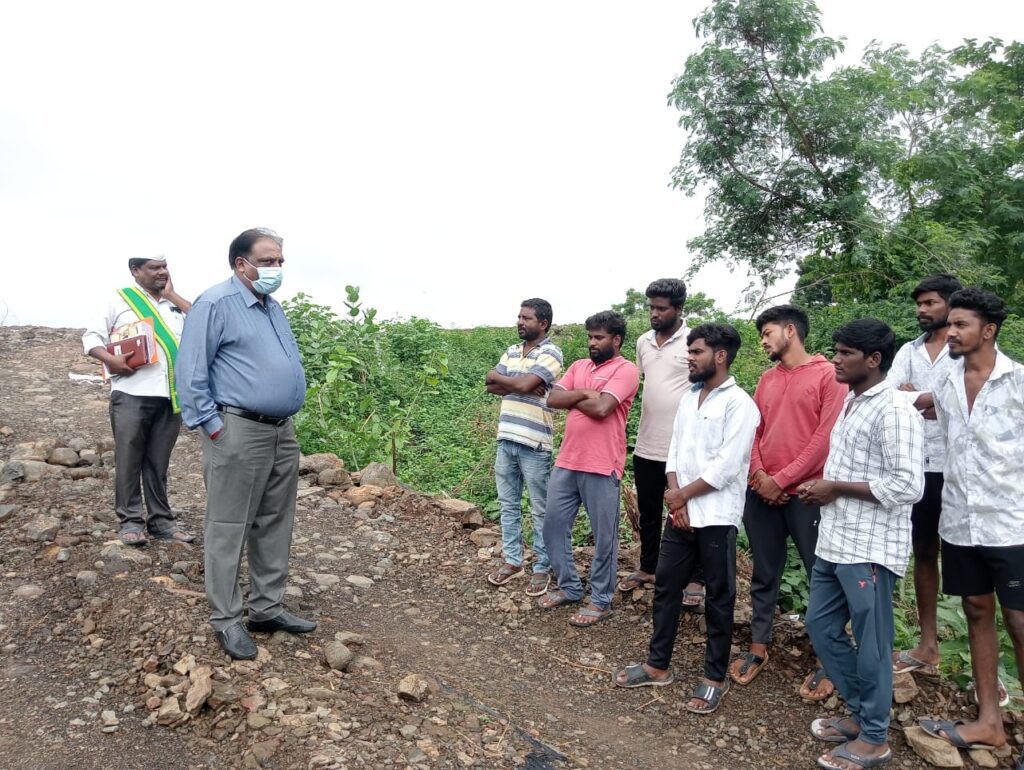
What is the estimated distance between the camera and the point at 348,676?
3.72 meters

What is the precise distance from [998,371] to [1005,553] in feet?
2.40

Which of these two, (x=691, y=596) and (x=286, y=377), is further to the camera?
(x=691, y=596)

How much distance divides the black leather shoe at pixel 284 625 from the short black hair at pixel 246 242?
1.73m

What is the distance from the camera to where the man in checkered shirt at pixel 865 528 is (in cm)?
315

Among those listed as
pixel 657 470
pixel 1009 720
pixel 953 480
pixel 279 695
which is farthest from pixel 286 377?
pixel 1009 720

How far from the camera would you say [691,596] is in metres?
4.67

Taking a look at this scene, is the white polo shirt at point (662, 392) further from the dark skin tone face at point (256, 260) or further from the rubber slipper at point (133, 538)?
the rubber slipper at point (133, 538)

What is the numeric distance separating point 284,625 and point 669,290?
2711mm

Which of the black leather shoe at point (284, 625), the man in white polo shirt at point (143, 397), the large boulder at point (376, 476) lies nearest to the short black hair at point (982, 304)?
the black leather shoe at point (284, 625)

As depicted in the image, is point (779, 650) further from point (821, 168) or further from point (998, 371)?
point (821, 168)

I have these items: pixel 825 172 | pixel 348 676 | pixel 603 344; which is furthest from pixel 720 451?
pixel 825 172

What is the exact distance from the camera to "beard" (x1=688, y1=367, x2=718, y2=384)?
3709mm

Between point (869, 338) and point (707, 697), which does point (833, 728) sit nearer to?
point (707, 697)

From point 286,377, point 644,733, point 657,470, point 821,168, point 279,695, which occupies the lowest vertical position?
point 644,733
